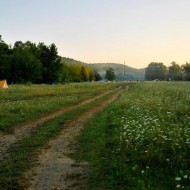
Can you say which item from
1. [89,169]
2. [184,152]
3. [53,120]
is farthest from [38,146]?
[53,120]

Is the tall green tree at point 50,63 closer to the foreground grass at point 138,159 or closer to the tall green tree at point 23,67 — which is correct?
the tall green tree at point 23,67

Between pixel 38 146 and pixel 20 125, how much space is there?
6621mm

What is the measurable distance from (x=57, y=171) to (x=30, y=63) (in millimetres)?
84974

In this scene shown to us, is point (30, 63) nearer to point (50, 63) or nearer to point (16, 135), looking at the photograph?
point (50, 63)

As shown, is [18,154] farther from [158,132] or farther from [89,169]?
[158,132]

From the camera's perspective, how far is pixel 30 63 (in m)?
93.9

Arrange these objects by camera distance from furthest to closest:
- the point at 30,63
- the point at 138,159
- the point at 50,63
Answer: the point at 50,63, the point at 30,63, the point at 138,159

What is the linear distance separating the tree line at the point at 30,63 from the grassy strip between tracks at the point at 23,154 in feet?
244

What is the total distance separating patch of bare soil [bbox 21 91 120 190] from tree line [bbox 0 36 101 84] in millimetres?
79079

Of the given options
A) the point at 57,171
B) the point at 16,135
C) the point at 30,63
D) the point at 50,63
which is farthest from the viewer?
the point at 50,63

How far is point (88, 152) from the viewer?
13492 millimetres

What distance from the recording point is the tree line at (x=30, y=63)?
93.5m

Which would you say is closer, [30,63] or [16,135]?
[16,135]

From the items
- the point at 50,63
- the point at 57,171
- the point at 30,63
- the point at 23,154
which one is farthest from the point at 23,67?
the point at 57,171
